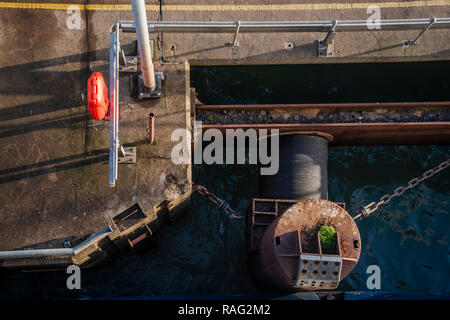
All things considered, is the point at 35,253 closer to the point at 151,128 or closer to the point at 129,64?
the point at 151,128

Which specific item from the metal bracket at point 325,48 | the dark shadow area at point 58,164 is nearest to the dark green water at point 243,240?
the metal bracket at point 325,48

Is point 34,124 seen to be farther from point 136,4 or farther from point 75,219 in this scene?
point 136,4

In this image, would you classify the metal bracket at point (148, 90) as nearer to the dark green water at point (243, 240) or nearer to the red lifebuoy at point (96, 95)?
the red lifebuoy at point (96, 95)

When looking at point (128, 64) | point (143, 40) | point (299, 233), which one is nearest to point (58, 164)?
point (128, 64)

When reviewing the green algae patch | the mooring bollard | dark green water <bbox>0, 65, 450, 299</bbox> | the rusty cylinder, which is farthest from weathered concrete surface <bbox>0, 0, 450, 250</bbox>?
the green algae patch

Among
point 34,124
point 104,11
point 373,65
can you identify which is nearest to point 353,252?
point 373,65

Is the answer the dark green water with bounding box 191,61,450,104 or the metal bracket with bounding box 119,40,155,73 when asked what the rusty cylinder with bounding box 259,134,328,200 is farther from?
the metal bracket with bounding box 119,40,155,73
